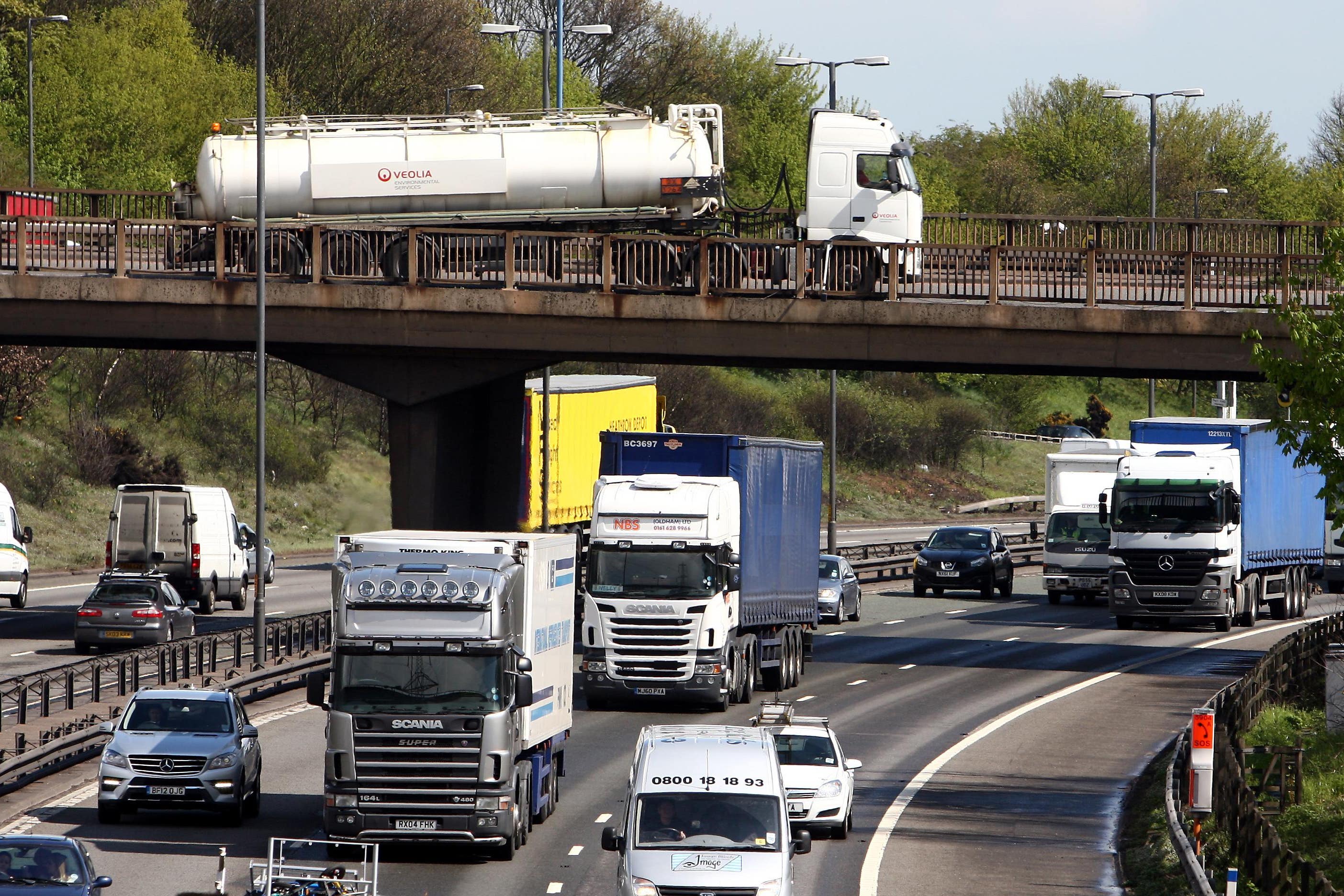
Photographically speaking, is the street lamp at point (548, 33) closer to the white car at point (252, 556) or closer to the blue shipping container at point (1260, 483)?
the white car at point (252, 556)

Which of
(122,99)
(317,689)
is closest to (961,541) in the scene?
(317,689)

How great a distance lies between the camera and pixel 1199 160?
122125 millimetres

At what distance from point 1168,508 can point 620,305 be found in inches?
615

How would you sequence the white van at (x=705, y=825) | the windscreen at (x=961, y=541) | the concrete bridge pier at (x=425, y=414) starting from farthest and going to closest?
the windscreen at (x=961, y=541) → the concrete bridge pier at (x=425, y=414) → the white van at (x=705, y=825)

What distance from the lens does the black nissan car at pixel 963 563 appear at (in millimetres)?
55000

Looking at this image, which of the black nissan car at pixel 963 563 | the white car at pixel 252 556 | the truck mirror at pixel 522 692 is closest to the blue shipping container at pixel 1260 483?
the black nissan car at pixel 963 563

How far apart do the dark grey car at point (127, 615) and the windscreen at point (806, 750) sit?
18.2m

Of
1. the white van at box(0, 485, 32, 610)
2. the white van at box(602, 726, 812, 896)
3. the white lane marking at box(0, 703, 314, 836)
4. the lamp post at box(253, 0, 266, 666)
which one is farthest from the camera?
the white van at box(0, 485, 32, 610)

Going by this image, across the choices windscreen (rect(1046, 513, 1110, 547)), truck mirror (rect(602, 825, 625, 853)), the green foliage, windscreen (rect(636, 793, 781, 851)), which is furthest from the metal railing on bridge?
the green foliage

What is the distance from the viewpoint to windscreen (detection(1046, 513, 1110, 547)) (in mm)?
52312

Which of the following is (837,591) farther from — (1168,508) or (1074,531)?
(1074,531)

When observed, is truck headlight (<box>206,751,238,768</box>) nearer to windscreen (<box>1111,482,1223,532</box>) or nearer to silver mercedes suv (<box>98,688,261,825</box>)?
silver mercedes suv (<box>98,688,261,825</box>)

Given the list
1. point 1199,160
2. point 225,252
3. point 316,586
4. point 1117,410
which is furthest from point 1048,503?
point 1199,160

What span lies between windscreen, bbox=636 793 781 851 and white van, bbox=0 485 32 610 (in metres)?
30.8
